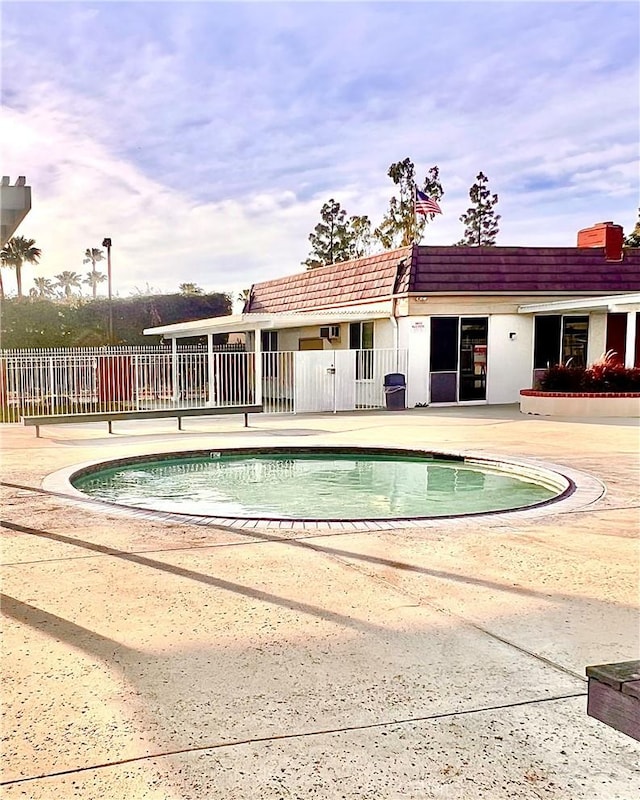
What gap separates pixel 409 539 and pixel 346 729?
9.30 feet

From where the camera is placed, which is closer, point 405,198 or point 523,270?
point 523,270

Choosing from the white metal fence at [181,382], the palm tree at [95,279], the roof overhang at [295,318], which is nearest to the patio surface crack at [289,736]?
the roof overhang at [295,318]

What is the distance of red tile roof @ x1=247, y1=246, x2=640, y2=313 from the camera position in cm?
1736

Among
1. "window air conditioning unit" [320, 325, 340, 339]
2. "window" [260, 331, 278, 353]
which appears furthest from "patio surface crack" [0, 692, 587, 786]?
"window" [260, 331, 278, 353]

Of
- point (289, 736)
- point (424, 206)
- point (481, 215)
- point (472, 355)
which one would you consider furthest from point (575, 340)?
point (481, 215)

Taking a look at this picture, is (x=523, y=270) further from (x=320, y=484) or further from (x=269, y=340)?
(x=320, y=484)

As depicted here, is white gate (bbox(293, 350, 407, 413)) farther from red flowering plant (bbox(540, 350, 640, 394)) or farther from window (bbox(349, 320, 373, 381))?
red flowering plant (bbox(540, 350, 640, 394))

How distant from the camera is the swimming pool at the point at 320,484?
23.6ft

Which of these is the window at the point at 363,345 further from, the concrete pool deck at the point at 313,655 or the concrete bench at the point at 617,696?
the concrete bench at the point at 617,696

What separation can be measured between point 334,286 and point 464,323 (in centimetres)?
469

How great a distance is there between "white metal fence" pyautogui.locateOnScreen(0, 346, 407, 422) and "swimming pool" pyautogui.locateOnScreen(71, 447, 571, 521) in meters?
6.31

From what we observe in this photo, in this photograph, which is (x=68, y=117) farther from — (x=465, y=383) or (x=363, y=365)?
(x=465, y=383)

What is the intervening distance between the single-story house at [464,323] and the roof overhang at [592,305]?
2.7 inches

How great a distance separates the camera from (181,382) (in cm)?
1925
